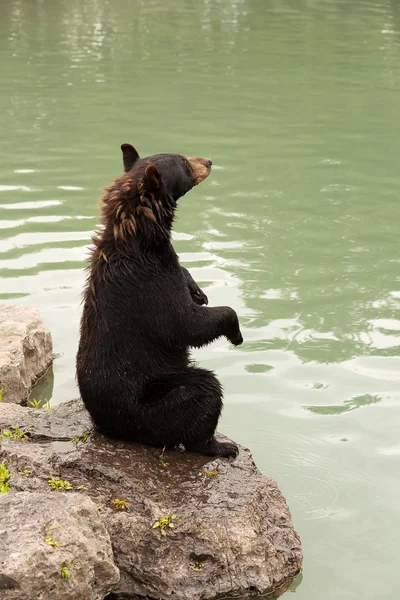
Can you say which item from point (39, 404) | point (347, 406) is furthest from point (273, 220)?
point (39, 404)

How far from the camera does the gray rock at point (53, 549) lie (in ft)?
12.7

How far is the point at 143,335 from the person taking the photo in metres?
5.31

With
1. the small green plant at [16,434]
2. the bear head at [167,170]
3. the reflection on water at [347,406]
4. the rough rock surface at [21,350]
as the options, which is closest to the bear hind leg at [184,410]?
the small green plant at [16,434]

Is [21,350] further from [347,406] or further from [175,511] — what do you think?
[175,511]

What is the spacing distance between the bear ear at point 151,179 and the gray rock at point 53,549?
5.89 ft

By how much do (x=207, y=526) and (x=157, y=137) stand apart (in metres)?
9.39

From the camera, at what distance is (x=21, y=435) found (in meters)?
5.35

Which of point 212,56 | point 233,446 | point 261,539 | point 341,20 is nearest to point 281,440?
point 233,446

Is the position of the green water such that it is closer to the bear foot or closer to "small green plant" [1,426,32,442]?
the bear foot

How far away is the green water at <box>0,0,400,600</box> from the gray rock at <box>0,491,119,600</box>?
1274 mm

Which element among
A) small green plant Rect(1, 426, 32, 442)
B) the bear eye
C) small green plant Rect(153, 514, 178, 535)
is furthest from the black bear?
small green plant Rect(153, 514, 178, 535)

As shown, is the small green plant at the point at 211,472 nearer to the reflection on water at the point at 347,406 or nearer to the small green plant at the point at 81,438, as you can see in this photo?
the small green plant at the point at 81,438

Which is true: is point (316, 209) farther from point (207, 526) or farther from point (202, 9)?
point (202, 9)

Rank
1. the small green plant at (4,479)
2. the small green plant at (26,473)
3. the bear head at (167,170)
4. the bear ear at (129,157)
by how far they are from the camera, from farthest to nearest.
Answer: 1. the bear ear at (129,157)
2. the bear head at (167,170)
3. the small green plant at (26,473)
4. the small green plant at (4,479)
